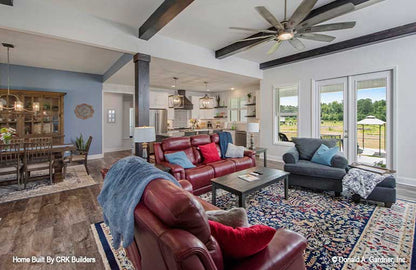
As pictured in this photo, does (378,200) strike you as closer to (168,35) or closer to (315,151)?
(315,151)

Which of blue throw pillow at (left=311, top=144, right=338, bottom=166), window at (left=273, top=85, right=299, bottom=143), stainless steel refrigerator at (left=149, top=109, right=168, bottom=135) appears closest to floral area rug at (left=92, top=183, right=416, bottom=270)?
blue throw pillow at (left=311, top=144, right=338, bottom=166)

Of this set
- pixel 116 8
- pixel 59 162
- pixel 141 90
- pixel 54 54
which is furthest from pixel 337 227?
pixel 54 54

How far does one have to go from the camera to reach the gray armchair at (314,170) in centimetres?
306

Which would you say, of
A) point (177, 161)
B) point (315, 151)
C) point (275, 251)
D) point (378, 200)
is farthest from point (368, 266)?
point (177, 161)

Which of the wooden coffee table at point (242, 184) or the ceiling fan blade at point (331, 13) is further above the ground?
the ceiling fan blade at point (331, 13)

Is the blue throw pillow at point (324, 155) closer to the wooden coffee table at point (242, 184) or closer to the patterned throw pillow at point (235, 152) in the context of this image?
the wooden coffee table at point (242, 184)

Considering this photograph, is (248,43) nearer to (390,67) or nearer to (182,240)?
(390,67)

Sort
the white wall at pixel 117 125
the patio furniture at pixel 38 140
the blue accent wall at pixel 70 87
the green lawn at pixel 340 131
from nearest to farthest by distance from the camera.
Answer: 1. the patio furniture at pixel 38 140
2. the green lawn at pixel 340 131
3. the blue accent wall at pixel 70 87
4. the white wall at pixel 117 125

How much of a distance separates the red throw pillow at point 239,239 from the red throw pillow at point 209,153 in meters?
2.81

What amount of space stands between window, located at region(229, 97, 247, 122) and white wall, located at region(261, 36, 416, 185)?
2.80m

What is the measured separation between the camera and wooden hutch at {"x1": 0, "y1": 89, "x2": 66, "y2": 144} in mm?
5082

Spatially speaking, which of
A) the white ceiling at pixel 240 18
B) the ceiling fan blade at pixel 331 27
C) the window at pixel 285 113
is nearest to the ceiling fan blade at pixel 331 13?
the ceiling fan blade at pixel 331 27

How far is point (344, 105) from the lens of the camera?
4.48 meters

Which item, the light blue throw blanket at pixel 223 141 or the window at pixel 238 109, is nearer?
the light blue throw blanket at pixel 223 141
